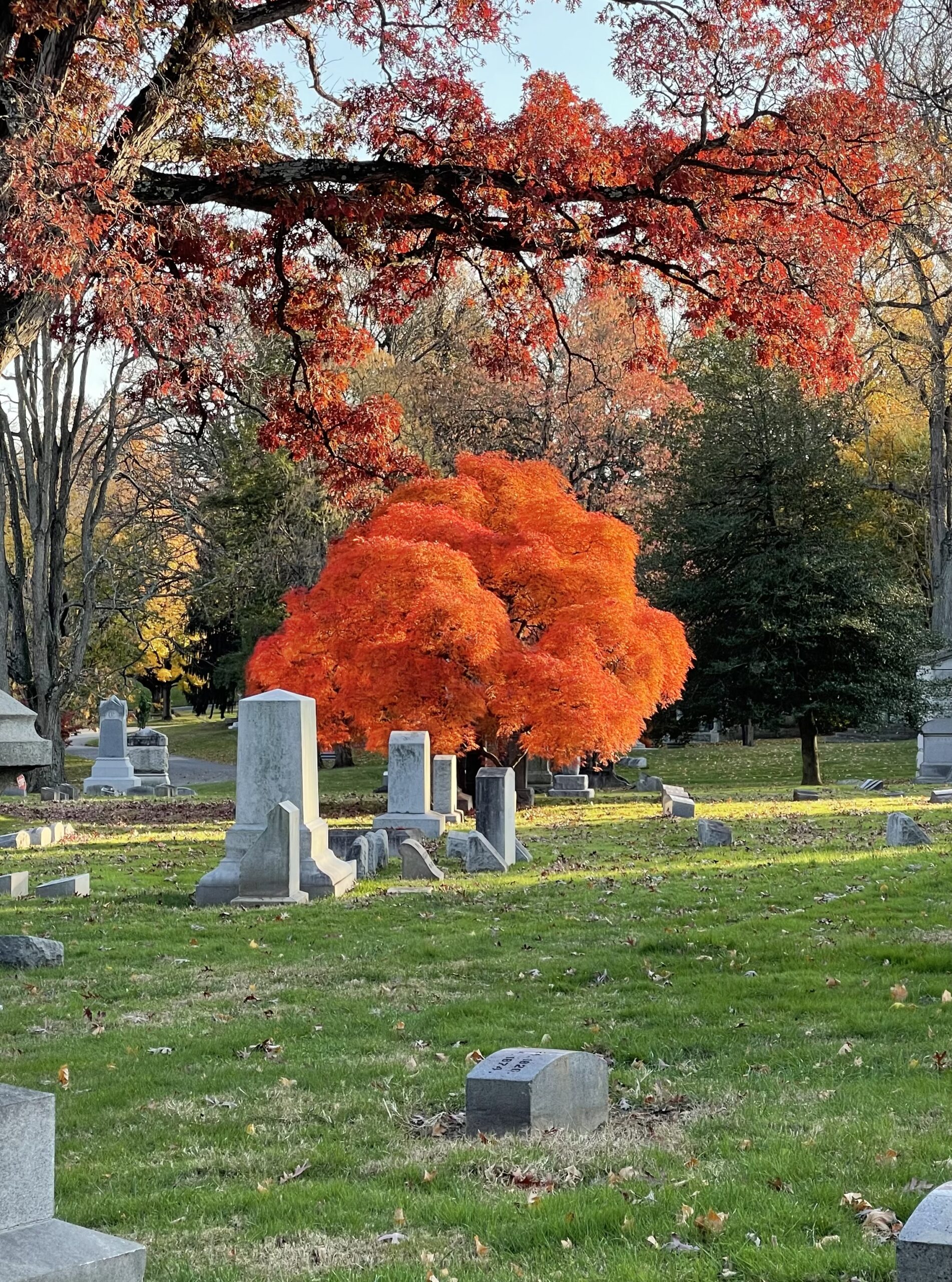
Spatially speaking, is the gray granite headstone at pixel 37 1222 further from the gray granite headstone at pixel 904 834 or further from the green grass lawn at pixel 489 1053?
the gray granite headstone at pixel 904 834

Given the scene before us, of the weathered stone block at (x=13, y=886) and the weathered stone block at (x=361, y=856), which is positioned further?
the weathered stone block at (x=361, y=856)

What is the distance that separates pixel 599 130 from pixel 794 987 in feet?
19.1

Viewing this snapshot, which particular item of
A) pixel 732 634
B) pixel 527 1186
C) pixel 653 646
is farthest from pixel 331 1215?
pixel 732 634

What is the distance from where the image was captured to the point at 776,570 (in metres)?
30.7

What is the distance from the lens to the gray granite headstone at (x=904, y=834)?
52.7ft

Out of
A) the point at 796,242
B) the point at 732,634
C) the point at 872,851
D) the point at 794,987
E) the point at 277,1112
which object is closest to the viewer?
the point at 277,1112

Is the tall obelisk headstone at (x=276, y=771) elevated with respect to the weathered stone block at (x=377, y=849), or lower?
elevated

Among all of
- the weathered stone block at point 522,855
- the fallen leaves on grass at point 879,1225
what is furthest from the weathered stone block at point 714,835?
the fallen leaves on grass at point 879,1225

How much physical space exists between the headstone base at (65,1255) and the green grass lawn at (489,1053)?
80cm

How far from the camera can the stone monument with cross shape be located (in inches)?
1262

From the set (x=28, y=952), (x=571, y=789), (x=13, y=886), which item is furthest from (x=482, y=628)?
(x=28, y=952)

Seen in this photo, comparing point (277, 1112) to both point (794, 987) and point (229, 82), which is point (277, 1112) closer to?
point (794, 987)

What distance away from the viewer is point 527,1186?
4934 millimetres

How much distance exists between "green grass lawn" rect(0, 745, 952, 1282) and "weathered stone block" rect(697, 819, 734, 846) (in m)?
3.18
